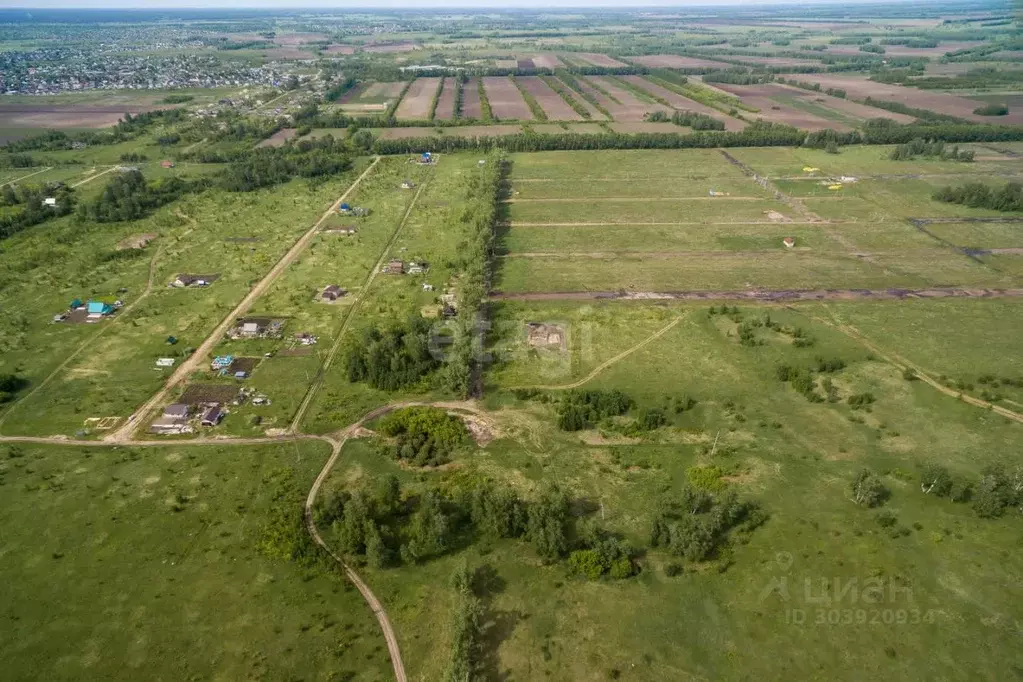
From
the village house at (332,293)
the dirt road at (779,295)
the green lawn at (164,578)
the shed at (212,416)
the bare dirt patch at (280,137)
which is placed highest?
the bare dirt patch at (280,137)

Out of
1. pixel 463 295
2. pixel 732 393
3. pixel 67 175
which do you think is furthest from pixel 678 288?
pixel 67 175

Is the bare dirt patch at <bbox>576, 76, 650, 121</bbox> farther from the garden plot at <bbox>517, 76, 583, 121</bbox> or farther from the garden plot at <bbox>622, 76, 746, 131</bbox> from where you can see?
the garden plot at <bbox>517, 76, 583, 121</bbox>

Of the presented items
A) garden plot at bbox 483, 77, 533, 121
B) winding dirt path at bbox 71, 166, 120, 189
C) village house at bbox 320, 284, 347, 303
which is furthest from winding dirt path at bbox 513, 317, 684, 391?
garden plot at bbox 483, 77, 533, 121

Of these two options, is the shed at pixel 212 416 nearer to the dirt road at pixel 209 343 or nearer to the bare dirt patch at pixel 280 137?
the dirt road at pixel 209 343

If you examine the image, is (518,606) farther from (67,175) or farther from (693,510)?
(67,175)

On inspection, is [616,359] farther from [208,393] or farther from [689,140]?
[689,140]

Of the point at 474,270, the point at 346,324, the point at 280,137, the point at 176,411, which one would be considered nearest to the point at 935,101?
the point at 474,270

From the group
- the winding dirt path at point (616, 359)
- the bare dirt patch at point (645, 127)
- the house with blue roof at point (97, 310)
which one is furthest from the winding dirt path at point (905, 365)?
the bare dirt patch at point (645, 127)
